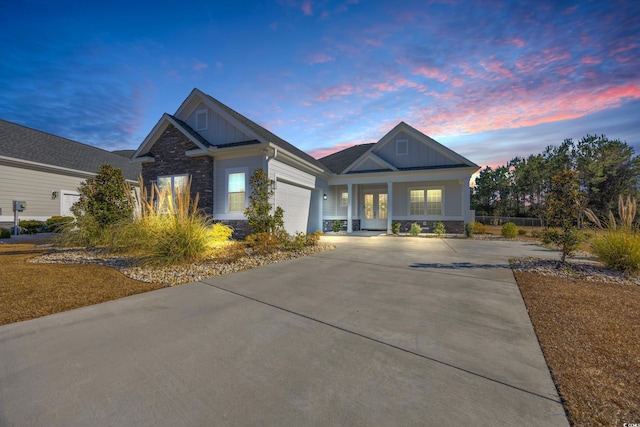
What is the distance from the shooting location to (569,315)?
3.06 metres

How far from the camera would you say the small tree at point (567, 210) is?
5.68 m

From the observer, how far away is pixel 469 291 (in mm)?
4020

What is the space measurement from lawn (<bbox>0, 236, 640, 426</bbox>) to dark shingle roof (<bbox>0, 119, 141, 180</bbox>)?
1108 cm

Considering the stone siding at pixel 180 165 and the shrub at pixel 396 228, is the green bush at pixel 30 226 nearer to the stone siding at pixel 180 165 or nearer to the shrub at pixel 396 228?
the stone siding at pixel 180 165

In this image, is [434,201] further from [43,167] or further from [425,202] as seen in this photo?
[43,167]

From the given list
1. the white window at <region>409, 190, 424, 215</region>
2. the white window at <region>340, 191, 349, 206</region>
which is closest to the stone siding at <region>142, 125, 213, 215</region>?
the white window at <region>340, 191, 349, 206</region>

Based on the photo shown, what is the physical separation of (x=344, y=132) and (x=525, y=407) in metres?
14.8

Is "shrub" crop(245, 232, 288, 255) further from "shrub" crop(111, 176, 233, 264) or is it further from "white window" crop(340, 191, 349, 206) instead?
"white window" crop(340, 191, 349, 206)

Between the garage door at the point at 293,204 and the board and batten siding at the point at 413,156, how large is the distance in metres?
5.63

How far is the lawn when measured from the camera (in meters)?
1.68

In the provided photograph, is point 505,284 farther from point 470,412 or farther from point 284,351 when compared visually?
point 284,351

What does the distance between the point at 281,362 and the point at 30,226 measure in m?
17.2

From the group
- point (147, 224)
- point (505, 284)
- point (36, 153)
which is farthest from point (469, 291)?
point (36, 153)

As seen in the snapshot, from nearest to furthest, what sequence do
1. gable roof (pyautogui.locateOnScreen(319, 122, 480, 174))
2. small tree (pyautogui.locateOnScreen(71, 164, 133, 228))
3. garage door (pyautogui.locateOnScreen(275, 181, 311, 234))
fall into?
small tree (pyautogui.locateOnScreen(71, 164, 133, 228)) < garage door (pyautogui.locateOnScreen(275, 181, 311, 234)) < gable roof (pyautogui.locateOnScreen(319, 122, 480, 174))
